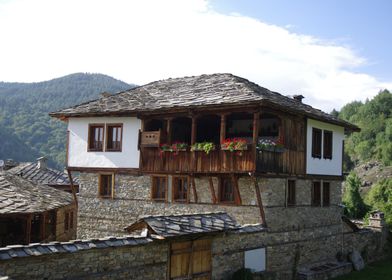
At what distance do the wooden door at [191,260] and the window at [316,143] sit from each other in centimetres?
784

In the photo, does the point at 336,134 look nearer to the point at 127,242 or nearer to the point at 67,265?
the point at 127,242

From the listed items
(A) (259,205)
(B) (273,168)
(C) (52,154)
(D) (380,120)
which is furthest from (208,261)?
(D) (380,120)

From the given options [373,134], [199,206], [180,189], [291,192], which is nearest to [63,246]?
[199,206]

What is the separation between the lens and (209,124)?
21.8 metres

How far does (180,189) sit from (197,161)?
2.12 m

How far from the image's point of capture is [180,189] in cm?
2025

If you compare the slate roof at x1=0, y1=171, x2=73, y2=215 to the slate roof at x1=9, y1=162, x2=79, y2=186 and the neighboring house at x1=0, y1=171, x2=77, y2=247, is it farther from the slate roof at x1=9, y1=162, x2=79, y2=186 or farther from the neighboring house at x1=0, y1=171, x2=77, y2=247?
the slate roof at x1=9, y1=162, x2=79, y2=186

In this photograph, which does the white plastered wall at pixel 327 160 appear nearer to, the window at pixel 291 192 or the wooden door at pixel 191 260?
the window at pixel 291 192

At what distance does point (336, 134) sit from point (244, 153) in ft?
25.2

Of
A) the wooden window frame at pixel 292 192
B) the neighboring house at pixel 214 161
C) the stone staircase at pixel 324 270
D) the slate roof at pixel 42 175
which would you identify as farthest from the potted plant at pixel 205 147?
the slate roof at pixel 42 175

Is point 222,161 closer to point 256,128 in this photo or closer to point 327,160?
point 256,128

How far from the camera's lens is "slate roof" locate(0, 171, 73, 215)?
1931 cm

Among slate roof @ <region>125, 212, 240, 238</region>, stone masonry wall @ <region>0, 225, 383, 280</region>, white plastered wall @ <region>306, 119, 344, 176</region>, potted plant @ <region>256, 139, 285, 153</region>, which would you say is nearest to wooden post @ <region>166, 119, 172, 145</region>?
potted plant @ <region>256, 139, 285, 153</region>

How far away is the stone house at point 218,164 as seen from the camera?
18.1 m
